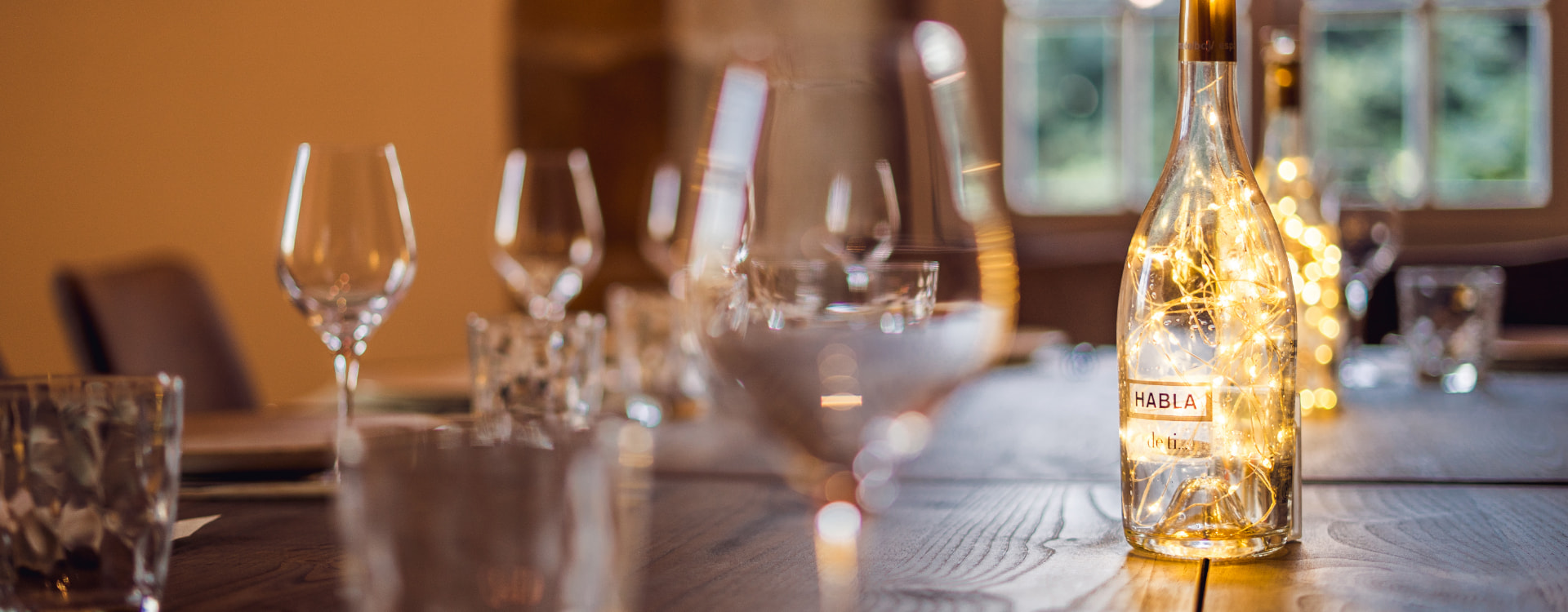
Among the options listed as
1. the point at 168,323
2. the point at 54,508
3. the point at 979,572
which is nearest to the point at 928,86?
the point at 979,572

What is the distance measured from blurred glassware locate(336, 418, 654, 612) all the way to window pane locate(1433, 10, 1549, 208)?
4500 millimetres

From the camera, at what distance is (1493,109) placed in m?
4.30

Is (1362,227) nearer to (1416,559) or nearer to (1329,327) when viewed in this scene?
(1329,327)

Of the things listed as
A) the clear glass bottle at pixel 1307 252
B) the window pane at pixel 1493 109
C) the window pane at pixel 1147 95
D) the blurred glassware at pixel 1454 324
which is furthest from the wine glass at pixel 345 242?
the window pane at pixel 1493 109

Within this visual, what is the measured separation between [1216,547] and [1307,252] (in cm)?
65

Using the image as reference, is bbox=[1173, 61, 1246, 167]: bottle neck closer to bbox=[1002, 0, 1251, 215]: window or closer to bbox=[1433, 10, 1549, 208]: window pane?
bbox=[1002, 0, 1251, 215]: window

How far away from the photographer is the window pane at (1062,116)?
14.8ft

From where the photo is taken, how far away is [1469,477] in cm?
73

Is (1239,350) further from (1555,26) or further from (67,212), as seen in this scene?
(1555,26)

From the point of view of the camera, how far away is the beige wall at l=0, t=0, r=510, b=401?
3199mm

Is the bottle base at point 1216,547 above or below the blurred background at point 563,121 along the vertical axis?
below

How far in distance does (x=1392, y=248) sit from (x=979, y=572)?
0.95 metres

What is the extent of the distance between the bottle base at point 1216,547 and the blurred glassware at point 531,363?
37 cm

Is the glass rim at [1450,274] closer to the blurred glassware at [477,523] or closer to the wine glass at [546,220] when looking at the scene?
the wine glass at [546,220]
